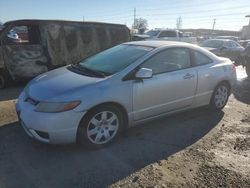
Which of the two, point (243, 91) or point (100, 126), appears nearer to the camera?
point (100, 126)

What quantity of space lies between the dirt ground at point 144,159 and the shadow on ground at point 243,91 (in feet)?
7.06

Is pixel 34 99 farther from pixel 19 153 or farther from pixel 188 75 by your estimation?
pixel 188 75

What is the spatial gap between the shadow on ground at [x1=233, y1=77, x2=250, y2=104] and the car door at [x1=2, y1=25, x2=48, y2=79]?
5.48 m

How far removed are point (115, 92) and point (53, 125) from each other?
0.99 meters

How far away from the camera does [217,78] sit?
5645 mm

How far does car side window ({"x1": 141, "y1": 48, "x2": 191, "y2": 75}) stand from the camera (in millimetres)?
4594

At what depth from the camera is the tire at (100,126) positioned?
391 cm

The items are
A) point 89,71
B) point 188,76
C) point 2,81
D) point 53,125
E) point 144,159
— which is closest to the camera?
point 53,125

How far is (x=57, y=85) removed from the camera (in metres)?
4.07

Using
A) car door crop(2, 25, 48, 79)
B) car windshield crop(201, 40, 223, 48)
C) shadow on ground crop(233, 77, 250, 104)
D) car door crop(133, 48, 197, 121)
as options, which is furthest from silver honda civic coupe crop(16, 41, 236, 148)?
car windshield crop(201, 40, 223, 48)

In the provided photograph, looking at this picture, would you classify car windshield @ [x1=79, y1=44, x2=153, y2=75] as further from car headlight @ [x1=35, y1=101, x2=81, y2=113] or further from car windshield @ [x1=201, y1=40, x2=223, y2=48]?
car windshield @ [x1=201, y1=40, x2=223, y2=48]

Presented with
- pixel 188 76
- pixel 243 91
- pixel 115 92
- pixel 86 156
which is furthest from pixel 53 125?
pixel 243 91

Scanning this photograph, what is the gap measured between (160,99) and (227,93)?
214cm

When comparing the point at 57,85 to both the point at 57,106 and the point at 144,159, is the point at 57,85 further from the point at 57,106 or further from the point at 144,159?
the point at 144,159
